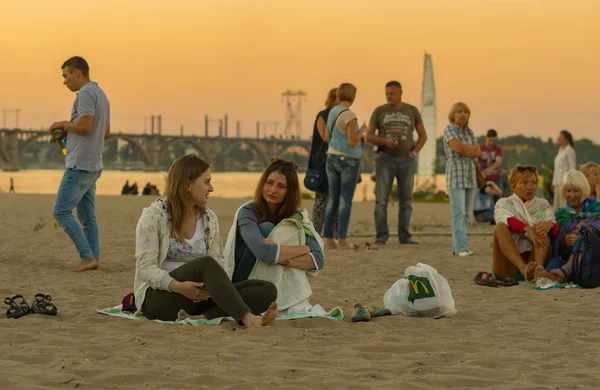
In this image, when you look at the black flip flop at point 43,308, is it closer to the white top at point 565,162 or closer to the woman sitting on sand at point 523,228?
the woman sitting on sand at point 523,228

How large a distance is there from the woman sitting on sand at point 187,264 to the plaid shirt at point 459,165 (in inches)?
197

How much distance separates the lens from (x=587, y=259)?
735cm

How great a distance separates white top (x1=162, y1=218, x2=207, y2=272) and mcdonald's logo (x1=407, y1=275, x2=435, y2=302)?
1403 millimetres

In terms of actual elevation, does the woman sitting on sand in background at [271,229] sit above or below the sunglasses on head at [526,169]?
below

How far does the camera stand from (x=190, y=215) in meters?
5.47

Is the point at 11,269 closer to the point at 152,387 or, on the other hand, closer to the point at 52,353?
the point at 52,353

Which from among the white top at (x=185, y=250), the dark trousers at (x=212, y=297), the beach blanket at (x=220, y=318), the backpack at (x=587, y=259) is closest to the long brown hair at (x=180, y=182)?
the white top at (x=185, y=250)

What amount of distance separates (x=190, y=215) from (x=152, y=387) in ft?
5.73

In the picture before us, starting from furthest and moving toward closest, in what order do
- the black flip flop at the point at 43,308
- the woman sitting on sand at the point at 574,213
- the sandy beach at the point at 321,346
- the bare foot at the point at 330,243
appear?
the bare foot at the point at 330,243
the woman sitting on sand at the point at 574,213
the black flip flop at the point at 43,308
the sandy beach at the point at 321,346

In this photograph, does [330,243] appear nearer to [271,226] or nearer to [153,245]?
[271,226]

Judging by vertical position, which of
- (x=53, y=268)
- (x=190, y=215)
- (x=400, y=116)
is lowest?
(x=53, y=268)

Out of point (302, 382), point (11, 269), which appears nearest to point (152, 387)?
point (302, 382)

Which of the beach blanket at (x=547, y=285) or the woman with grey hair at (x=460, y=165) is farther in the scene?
the woman with grey hair at (x=460, y=165)

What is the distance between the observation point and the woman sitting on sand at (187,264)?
17.1ft
